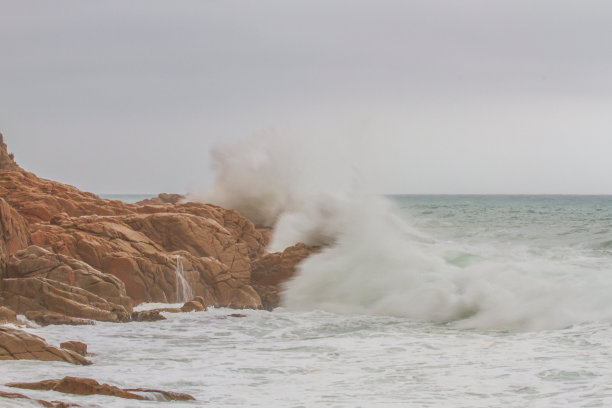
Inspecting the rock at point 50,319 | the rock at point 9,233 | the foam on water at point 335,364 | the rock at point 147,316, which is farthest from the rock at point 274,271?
the rock at point 9,233

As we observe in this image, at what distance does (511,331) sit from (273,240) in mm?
9191

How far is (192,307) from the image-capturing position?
11289 mm

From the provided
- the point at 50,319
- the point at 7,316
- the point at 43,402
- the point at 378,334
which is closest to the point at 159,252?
the point at 50,319

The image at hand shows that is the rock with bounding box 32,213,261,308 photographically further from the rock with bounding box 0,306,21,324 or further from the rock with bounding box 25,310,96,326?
the rock with bounding box 0,306,21,324

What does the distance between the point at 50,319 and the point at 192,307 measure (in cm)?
246

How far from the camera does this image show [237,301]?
41.2 feet

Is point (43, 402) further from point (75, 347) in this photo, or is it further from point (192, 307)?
point (192, 307)

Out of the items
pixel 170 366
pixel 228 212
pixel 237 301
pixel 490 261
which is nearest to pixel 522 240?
pixel 490 261

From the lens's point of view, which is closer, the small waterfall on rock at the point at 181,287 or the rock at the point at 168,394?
the rock at the point at 168,394

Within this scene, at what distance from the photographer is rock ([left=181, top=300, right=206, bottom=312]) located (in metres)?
11.2

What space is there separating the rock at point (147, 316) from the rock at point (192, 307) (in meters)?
0.79

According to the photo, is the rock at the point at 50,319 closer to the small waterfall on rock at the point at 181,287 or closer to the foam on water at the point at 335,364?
the foam on water at the point at 335,364

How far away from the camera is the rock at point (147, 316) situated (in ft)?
33.9

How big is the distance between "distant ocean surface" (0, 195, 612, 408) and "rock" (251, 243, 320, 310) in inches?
15.1
